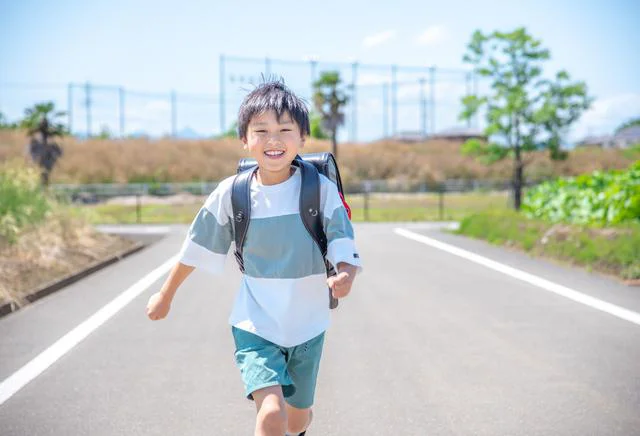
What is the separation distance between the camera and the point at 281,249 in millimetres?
3406

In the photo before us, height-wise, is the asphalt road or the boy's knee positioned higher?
the boy's knee

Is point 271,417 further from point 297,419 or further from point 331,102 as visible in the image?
point 331,102

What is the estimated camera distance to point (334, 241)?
3355 mm

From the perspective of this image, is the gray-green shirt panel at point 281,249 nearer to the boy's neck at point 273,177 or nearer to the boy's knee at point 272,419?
the boy's neck at point 273,177

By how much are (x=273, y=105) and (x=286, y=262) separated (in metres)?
0.66

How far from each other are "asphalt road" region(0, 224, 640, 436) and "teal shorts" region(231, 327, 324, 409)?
108 centimetres

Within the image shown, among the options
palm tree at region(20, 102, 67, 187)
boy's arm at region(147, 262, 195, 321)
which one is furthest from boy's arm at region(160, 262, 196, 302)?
palm tree at region(20, 102, 67, 187)

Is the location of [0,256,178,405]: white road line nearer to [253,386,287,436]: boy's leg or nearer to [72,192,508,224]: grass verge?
[253,386,287,436]: boy's leg

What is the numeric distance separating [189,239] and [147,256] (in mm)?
12404

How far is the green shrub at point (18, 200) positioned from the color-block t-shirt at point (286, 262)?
877 cm

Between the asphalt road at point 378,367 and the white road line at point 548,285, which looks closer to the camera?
the asphalt road at point 378,367

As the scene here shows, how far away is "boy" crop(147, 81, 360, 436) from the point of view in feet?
11.0

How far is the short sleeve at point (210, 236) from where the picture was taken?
3.56 meters

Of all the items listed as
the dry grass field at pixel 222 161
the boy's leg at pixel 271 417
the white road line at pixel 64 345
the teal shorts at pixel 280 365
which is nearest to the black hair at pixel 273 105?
the teal shorts at pixel 280 365
